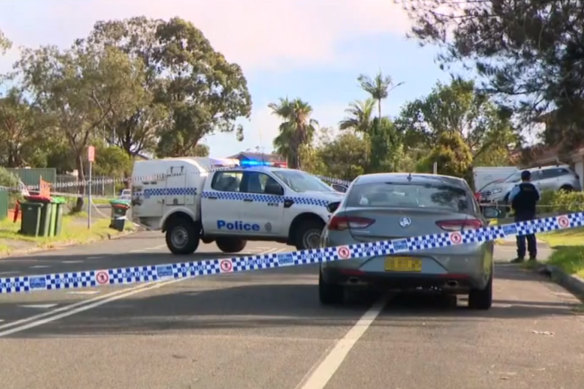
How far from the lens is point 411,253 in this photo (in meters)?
10.1

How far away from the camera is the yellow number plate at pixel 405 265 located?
10.1 meters

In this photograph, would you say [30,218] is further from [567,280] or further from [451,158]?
[451,158]

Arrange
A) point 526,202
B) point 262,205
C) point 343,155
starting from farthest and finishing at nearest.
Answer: point 343,155
point 262,205
point 526,202

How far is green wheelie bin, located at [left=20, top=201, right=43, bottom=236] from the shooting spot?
24.2 meters

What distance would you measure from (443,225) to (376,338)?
1.86 meters

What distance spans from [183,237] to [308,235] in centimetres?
285

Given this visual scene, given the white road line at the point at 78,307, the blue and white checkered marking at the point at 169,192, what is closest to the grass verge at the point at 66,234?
the blue and white checkered marking at the point at 169,192

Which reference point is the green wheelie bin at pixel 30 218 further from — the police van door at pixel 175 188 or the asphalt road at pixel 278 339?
the asphalt road at pixel 278 339

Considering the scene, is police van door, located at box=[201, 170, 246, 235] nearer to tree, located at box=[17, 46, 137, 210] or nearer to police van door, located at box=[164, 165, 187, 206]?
police van door, located at box=[164, 165, 187, 206]

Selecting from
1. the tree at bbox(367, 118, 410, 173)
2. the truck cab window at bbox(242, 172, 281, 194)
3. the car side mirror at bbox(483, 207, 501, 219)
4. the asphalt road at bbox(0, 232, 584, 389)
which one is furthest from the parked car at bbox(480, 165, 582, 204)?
the asphalt road at bbox(0, 232, 584, 389)

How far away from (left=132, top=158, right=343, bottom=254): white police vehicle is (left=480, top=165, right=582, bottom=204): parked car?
857 inches

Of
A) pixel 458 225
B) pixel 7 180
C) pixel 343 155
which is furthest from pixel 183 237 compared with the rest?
pixel 343 155

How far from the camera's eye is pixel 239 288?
13.0 metres

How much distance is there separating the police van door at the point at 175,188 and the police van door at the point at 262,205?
1.65m
